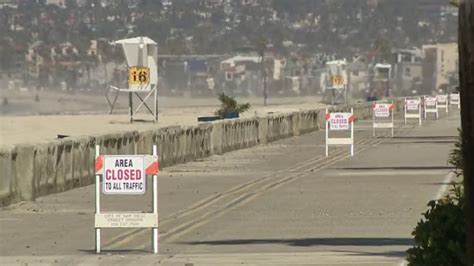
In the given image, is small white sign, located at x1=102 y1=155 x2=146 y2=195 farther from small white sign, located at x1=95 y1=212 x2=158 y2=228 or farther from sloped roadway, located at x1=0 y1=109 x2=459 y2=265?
sloped roadway, located at x1=0 y1=109 x2=459 y2=265

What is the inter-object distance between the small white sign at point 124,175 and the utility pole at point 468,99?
322 inches

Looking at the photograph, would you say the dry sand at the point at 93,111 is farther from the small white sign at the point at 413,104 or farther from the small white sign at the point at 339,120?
the small white sign at the point at 339,120

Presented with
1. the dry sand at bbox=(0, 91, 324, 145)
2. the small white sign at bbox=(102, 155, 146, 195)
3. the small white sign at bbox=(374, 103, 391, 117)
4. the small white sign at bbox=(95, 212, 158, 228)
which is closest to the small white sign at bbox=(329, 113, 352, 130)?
the small white sign at bbox=(374, 103, 391, 117)

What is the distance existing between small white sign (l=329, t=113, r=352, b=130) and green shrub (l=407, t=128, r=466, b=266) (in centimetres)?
3017

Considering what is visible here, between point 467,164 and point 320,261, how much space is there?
24.2ft

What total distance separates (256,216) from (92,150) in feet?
26.9

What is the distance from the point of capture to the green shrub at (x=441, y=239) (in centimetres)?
1219

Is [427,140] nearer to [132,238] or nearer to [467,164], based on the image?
[132,238]

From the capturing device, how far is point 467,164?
400 inches

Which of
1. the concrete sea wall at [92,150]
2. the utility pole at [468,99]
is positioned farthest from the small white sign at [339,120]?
the utility pole at [468,99]

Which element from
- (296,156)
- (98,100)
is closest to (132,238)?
(296,156)

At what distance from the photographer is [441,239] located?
12.4m

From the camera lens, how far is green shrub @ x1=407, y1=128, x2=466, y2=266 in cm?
1219

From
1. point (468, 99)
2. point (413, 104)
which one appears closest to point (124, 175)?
point (468, 99)
